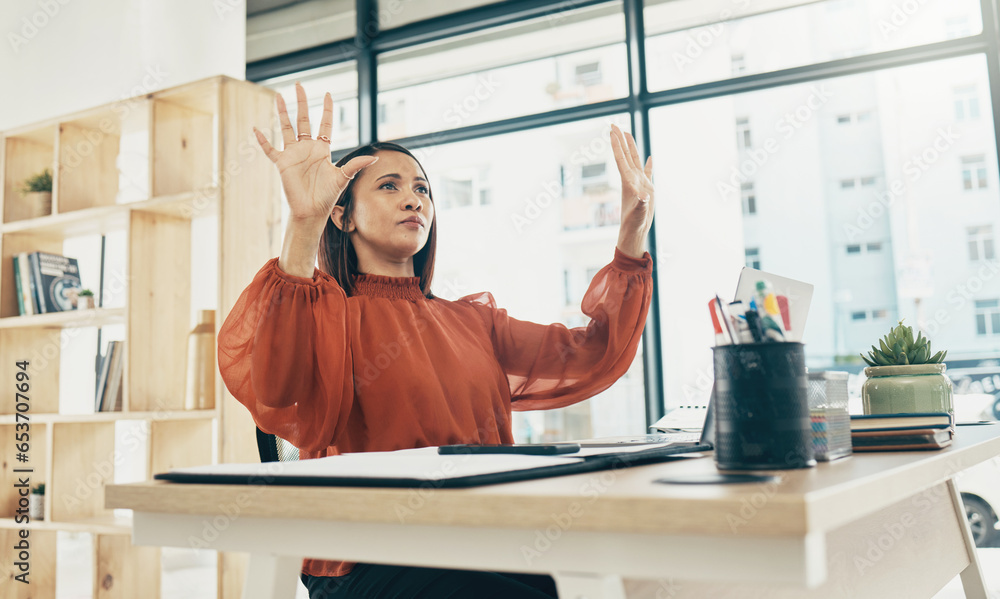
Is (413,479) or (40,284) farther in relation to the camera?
(40,284)

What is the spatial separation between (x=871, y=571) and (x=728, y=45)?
2.73 meters

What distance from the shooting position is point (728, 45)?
11.3ft

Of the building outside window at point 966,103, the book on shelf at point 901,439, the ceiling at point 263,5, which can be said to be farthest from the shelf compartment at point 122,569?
the building outside window at point 966,103

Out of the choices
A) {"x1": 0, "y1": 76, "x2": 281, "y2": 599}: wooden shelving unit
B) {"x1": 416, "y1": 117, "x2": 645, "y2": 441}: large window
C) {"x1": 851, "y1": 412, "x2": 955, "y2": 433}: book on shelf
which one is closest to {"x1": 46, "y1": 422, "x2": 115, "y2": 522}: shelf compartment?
{"x1": 0, "y1": 76, "x2": 281, "y2": 599}: wooden shelving unit

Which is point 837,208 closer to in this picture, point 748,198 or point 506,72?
point 748,198

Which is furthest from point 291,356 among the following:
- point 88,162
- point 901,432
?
point 88,162

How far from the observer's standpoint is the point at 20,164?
10.8ft

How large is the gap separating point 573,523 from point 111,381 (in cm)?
283

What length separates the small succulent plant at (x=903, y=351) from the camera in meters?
1.40

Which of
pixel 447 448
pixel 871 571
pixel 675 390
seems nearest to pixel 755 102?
pixel 675 390

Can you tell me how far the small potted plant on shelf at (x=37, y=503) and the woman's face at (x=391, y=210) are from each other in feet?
6.92

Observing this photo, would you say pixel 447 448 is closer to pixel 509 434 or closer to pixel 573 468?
pixel 573 468

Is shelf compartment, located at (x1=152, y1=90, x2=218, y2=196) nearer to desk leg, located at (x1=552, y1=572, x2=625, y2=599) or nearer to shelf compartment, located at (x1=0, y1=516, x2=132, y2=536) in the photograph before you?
shelf compartment, located at (x1=0, y1=516, x2=132, y2=536)

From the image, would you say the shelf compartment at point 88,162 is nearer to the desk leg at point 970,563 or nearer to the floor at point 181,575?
the floor at point 181,575
